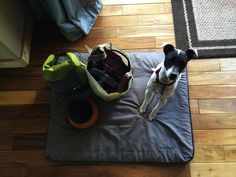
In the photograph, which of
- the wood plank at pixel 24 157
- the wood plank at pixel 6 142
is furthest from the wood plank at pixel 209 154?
the wood plank at pixel 6 142

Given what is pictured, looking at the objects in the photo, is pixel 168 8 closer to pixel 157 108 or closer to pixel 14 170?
pixel 157 108

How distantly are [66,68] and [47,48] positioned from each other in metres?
0.45

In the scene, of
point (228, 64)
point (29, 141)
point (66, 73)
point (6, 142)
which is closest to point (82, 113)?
point (66, 73)

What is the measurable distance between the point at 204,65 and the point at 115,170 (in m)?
0.79

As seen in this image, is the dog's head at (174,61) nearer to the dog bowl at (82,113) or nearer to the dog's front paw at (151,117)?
the dog's front paw at (151,117)

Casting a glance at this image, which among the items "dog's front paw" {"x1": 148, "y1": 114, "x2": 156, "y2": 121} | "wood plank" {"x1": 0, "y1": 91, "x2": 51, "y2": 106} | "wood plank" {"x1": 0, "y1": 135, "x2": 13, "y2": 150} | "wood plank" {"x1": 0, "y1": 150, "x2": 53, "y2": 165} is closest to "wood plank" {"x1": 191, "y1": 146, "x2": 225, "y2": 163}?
"dog's front paw" {"x1": 148, "y1": 114, "x2": 156, "y2": 121}

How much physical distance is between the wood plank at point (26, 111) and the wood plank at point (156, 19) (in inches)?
31.3

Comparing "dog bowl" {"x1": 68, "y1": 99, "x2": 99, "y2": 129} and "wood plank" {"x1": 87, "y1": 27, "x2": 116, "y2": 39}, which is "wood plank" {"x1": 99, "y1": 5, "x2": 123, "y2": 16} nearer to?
"wood plank" {"x1": 87, "y1": 27, "x2": 116, "y2": 39}

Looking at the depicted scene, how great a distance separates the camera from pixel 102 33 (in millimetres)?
1804

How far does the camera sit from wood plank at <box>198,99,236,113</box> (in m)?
1.54

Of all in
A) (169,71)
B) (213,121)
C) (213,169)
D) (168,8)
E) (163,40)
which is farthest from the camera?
(168,8)

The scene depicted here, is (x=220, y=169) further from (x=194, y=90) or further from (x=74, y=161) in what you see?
(x=74, y=161)

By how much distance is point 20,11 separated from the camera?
165cm

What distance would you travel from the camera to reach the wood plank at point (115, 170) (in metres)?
1.41
